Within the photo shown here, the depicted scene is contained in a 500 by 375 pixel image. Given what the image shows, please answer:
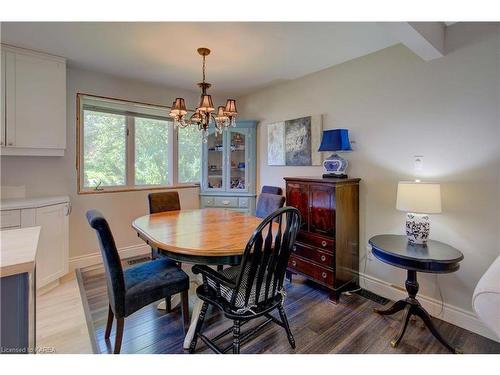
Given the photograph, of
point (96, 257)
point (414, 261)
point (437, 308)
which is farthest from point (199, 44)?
point (437, 308)

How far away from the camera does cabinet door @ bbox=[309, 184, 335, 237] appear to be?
2.44 meters

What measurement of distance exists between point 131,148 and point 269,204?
7.08 ft

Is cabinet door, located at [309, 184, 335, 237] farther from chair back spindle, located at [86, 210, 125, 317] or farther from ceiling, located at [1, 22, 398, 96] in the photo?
chair back spindle, located at [86, 210, 125, 317]

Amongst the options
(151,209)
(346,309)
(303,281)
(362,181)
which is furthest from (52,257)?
(362,181)

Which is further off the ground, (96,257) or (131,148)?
(131,148)

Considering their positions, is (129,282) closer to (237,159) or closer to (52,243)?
(52,243)

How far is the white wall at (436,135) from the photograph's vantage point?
1.91 metres

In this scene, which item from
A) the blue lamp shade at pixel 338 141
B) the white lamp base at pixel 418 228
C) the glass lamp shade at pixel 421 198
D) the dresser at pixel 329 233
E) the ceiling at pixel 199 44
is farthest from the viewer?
the blue lamp shade at pixel 338 141

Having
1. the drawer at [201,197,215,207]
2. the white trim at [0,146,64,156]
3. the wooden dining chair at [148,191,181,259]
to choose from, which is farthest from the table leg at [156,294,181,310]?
the white trim at [0,146,64,156]

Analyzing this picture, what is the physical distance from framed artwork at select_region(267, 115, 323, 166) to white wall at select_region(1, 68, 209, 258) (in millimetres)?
1679

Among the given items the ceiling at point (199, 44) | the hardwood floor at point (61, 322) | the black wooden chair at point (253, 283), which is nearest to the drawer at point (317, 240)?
the black wooden chair at point (253, 283)

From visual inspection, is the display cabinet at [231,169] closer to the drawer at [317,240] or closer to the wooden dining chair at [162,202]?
the wooden dining chair at [162,202]

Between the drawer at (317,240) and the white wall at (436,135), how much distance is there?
50 cm

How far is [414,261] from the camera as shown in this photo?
175 cm
